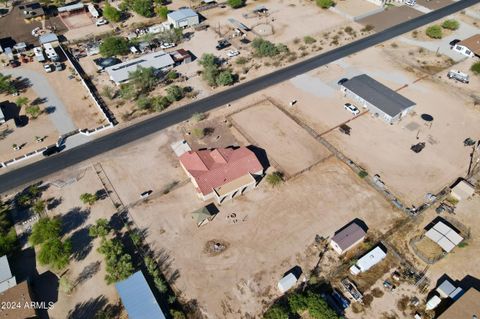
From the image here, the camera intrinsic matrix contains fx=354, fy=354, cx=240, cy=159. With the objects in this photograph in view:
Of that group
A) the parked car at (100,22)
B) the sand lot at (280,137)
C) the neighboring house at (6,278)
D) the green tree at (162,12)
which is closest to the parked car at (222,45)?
the green tree at (162,12)

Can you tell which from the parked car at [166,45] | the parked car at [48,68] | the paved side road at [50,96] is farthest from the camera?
the parked car at [166,45]

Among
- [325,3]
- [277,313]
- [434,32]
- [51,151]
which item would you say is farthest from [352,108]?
[51,151]

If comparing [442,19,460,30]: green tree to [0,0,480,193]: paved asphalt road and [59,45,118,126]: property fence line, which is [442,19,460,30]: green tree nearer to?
[0,0,480,193]: paved asphalt road

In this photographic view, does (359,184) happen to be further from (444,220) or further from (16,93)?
(16,93)

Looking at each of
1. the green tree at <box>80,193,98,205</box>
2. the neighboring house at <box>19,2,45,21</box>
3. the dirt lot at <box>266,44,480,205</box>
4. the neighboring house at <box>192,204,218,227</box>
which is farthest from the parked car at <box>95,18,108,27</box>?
the neighboring house at <box>192,204,218,227</box>

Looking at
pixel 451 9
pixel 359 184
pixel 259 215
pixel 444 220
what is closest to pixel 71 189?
pixel 259 215

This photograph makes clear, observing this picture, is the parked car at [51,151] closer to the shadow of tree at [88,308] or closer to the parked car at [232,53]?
the shadow of tree at [88,308]

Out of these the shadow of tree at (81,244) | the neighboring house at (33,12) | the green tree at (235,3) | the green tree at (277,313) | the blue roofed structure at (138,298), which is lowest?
the shadow of tree at (81,244)
